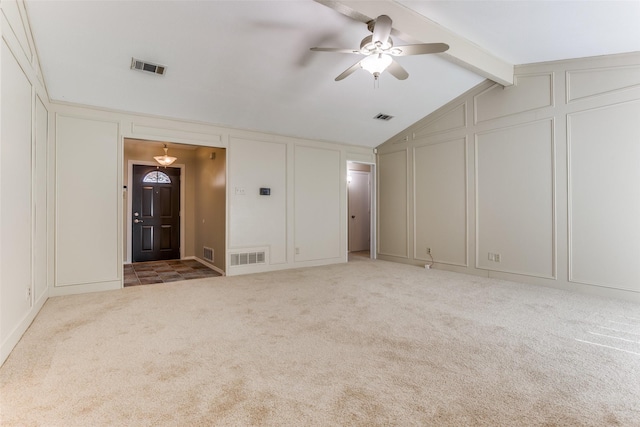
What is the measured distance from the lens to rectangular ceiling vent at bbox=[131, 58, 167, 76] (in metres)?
3.64

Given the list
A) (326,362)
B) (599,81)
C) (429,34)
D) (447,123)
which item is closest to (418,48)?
(429,34)

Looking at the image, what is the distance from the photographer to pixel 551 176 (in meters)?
4.53

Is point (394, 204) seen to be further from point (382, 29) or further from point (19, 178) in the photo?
point (19, 178)

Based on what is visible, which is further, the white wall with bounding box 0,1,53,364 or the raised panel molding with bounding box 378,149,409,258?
the raised panel molding with bounding box 378,149,409,258

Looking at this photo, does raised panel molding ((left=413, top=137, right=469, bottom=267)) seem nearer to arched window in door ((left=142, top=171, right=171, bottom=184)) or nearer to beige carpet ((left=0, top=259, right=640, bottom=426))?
beige carpet ((left=0, top=259, right=640, bottom=426))

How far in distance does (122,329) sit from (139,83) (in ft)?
9.85

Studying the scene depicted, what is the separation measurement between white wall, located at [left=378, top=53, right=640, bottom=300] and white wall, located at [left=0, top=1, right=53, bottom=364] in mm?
5803

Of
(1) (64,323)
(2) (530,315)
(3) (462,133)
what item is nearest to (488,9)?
(3) (462,133)

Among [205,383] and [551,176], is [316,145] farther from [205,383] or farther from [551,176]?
[205,383]

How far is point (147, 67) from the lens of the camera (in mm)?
3734

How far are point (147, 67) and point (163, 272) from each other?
3.61 metres

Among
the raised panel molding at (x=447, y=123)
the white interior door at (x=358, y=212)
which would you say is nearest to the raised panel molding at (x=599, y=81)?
the raised panel molding at (x=447, y=123)

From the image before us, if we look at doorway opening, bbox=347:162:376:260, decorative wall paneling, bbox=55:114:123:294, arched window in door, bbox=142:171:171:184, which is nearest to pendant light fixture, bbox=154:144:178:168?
arched window in door, bbox=142:171:171:184

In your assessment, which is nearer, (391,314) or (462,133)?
(391,314)
